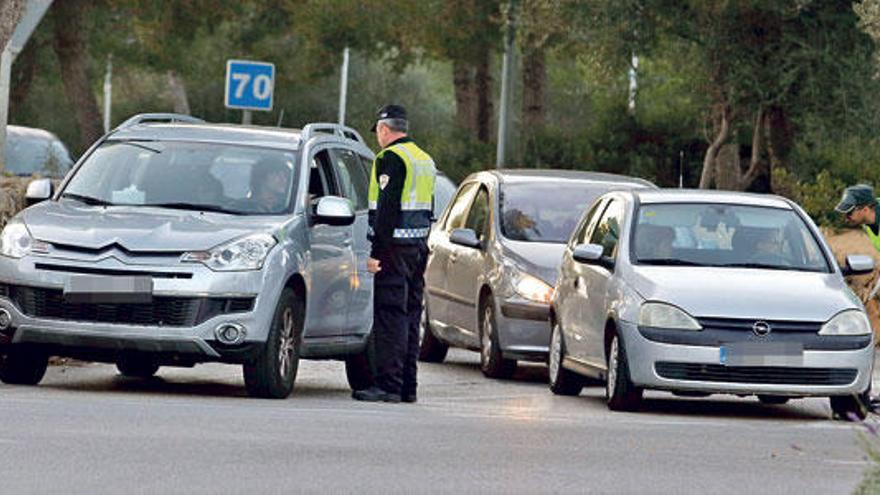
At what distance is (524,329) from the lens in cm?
2116

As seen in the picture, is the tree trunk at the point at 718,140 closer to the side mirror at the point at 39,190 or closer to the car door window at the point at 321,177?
the car door window at the point at 321,177

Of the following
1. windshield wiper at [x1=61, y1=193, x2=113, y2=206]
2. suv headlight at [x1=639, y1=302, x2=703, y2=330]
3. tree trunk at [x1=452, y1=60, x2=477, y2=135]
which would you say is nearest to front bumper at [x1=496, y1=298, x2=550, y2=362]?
suv headlight at [x1=639, y1=302, x2=703, y2=330]

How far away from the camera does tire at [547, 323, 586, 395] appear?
1966cm

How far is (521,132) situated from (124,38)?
15183 mm

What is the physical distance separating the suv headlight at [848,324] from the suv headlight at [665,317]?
83cm

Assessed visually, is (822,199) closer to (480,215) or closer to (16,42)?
(480,215)

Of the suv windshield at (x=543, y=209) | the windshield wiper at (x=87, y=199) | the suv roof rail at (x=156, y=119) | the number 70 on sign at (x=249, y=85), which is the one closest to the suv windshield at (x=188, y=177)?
the windshield wiper at (x=87, y=199)

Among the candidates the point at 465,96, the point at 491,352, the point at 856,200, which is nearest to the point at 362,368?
the point at 491,352

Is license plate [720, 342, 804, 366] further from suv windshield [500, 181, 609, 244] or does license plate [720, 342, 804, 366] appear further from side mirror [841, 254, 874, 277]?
suv windshield [500, 181, 609, 244]

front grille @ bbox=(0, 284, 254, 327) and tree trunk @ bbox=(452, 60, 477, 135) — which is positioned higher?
tree trunk @ bbox=(452, 60, 477, 135)

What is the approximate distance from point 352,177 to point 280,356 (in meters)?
2.78

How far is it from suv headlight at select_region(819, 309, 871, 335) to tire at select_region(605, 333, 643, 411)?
123 cm

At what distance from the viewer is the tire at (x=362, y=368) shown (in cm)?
1948

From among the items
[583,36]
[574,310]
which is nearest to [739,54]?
[583,36]
